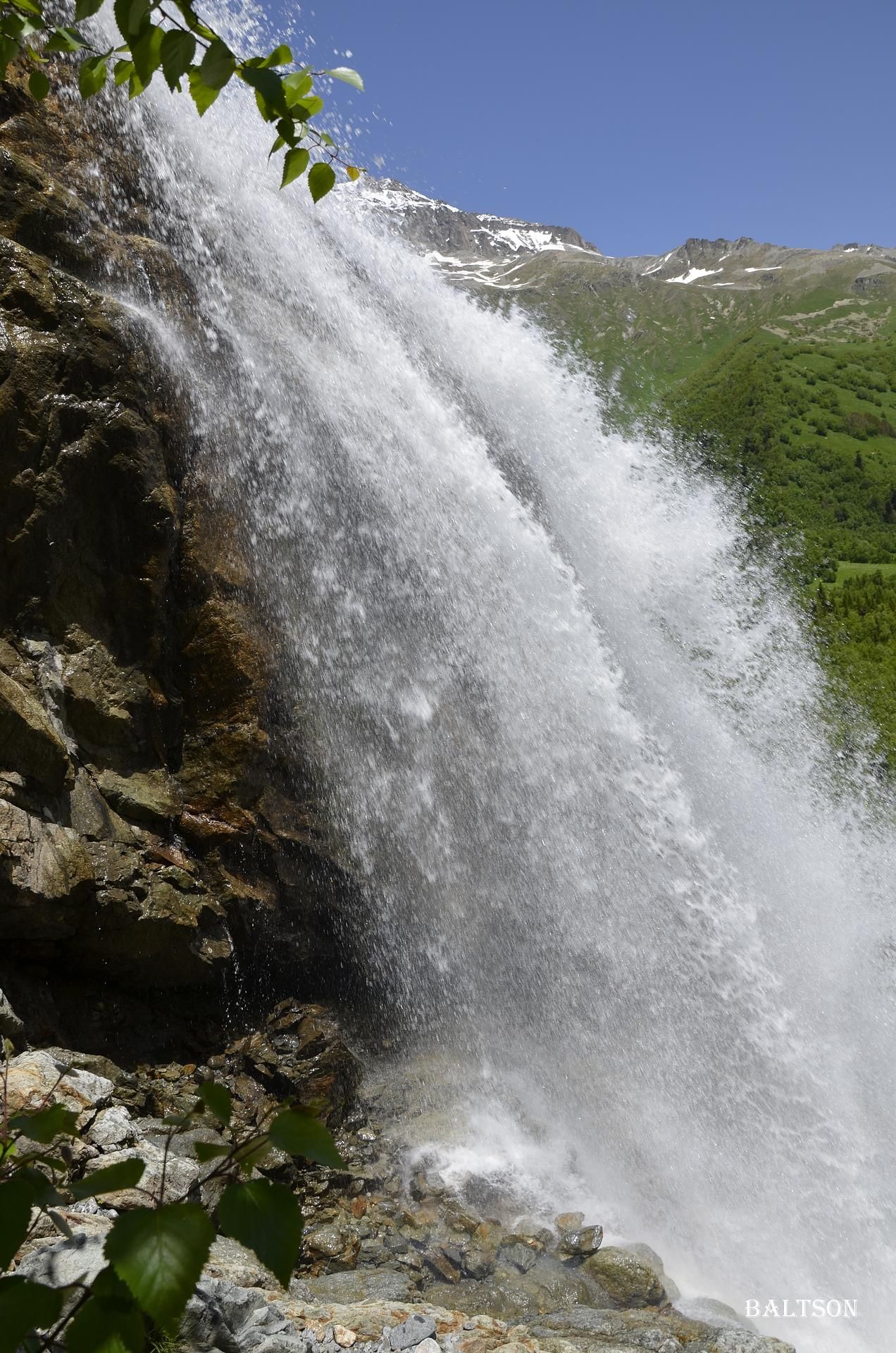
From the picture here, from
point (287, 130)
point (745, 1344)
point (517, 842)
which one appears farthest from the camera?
point (517, 842)

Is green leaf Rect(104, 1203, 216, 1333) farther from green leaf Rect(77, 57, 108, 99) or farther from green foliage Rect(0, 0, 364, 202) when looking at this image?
green leaf Rect(77, 57, 108, 99)

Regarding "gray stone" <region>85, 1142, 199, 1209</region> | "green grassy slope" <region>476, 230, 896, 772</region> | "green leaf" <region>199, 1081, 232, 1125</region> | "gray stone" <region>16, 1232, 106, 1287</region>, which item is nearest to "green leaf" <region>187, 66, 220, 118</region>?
"green leaf" <region>199, 1081, 232, 1125</region>

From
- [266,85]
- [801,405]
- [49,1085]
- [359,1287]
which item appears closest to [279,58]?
[266,85]

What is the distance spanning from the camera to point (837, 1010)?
1060cm

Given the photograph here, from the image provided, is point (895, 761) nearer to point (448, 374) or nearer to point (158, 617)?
point (448, 374)

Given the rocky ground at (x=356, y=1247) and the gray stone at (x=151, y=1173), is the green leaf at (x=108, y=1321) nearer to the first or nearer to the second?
the rocky ground at (x=356, y=1247)

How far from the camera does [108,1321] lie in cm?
97

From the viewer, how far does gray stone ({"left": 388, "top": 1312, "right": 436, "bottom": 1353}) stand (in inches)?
193

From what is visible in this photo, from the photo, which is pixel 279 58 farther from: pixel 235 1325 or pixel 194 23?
pixel 235 1325

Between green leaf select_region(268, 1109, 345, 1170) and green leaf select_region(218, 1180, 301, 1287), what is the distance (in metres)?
0.04

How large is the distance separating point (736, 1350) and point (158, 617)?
22.1 ft

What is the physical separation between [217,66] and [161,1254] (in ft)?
5.22

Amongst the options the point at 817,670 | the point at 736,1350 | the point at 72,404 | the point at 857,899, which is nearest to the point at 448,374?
the point at 72,404

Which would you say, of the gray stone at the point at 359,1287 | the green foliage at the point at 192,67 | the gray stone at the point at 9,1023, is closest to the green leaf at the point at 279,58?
the green foliage at the point at 192,67
